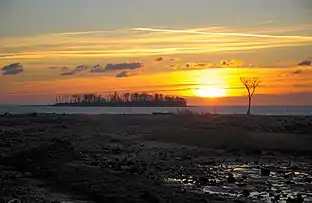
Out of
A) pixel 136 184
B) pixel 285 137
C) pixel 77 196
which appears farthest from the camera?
pixel 285 137

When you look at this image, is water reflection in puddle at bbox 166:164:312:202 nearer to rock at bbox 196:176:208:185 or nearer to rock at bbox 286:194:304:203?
rock at bbox 196:176:208:185

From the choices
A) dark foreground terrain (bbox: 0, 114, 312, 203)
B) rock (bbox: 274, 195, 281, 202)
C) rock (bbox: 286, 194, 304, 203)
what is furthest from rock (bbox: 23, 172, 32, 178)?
rock (bbox: 286, 194, 304, 203)

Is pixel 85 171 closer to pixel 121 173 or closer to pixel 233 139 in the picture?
pixel 121 173

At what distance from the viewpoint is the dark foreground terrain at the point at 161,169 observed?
22.3 meters

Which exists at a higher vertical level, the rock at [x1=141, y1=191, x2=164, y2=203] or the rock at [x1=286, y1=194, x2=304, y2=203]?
the rock at [x1=141, y1=191, x2=164, y2=203]

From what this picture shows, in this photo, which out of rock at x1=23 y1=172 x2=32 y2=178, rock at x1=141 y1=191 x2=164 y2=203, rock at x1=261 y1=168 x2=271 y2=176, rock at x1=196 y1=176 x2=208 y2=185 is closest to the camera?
rock at x1=141 y1=191 x2=164 y2=203

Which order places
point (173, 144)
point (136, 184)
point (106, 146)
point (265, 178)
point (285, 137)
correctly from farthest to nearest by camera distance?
point (285, 137) → point (173, 144) → point (106, 146) → point (265, 178) → point (136, 184)

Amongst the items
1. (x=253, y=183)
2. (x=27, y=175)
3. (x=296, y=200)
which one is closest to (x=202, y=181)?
(x=253, y=183)

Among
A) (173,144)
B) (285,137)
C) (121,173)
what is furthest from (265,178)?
(285,137)

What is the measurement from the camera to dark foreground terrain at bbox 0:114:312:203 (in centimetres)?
2230

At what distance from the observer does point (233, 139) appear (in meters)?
53.5

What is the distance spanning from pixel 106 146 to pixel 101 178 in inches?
870

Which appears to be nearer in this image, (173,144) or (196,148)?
(196,148)

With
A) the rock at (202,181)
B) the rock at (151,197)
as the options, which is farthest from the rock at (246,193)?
the rock at (151,197)
